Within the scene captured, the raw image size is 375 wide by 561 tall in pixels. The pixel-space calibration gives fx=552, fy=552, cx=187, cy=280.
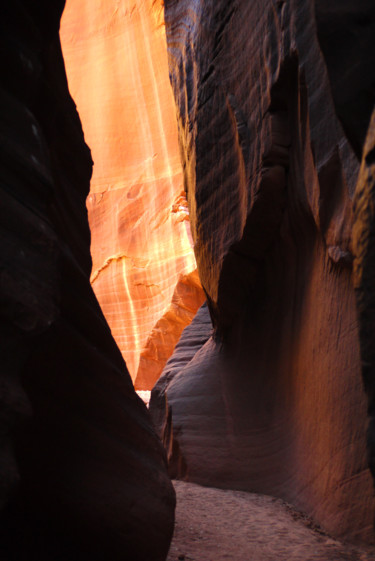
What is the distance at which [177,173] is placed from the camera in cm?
1828

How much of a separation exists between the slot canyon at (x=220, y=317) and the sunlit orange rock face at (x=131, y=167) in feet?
27.7

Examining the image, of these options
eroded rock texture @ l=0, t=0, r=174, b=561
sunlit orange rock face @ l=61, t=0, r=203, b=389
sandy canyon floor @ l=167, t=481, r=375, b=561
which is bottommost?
sandy canyon floor @ l=167, t=481, r=375, b=561

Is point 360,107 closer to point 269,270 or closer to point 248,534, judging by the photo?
point 248,534

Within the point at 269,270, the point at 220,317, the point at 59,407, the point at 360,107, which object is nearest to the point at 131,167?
the point at 220,317

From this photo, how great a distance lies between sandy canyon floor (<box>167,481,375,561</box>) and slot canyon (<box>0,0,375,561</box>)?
3cm

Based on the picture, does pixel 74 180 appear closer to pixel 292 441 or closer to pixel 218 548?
pixel 218 548

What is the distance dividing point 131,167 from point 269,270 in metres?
14.5

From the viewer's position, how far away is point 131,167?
19.8 meters

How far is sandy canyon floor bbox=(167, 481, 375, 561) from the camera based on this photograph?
3.48 m

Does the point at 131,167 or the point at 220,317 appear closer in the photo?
the point at 220,317

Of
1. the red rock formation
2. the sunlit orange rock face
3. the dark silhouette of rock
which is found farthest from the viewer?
the sunlit orange rock face

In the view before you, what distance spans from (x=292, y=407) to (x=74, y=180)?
298cm

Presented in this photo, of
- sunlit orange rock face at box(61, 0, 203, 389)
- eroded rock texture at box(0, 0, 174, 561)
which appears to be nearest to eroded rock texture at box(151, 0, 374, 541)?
eroded rock texture at box(0, 0, 174, 561)

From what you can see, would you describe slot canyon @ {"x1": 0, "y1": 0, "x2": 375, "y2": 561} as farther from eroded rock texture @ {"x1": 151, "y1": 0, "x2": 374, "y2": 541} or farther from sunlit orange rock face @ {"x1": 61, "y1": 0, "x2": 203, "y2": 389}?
sunlit orange rock face @ {"x1": 61, "y1": 0, "x2": 203, "y2": 389}
